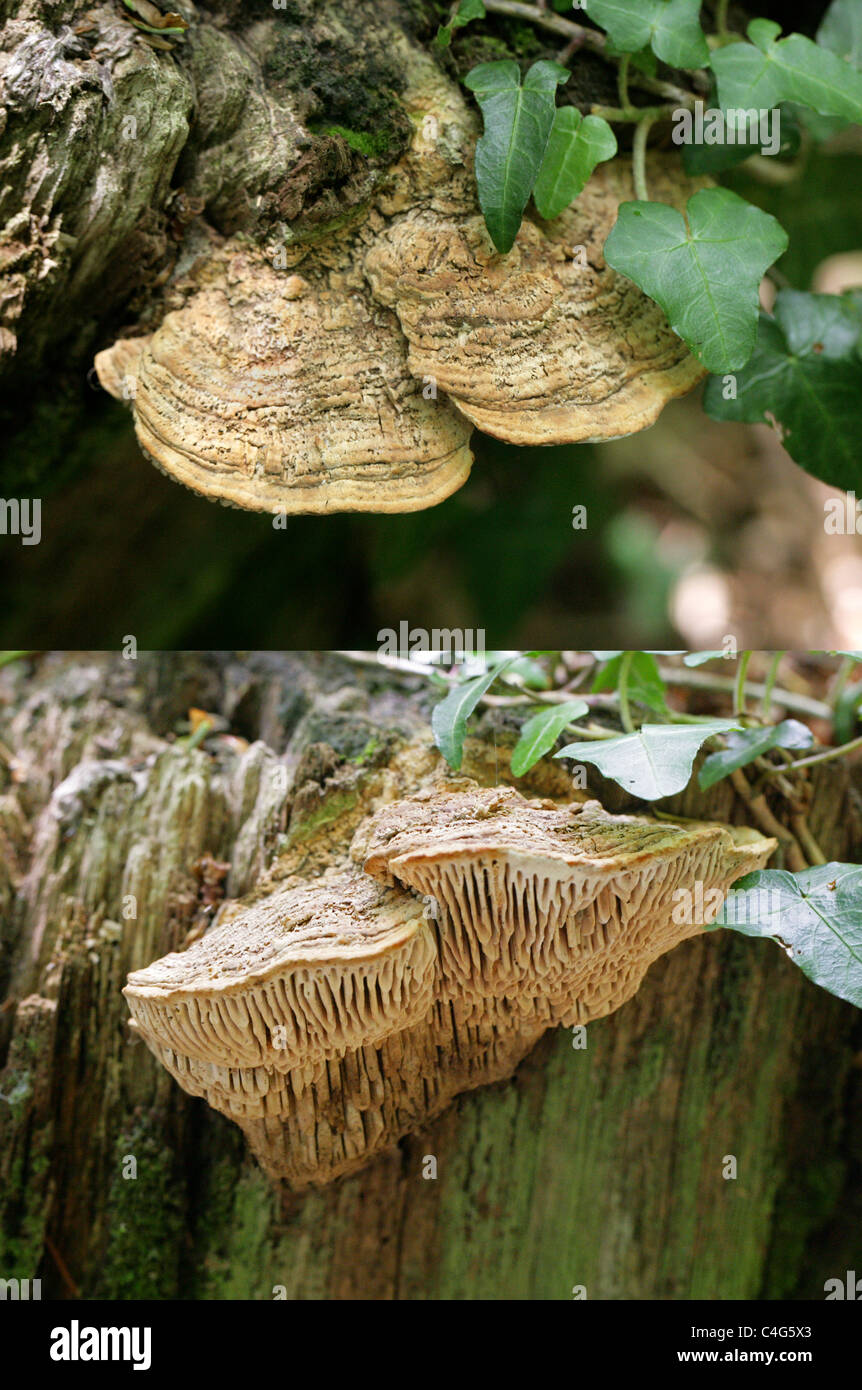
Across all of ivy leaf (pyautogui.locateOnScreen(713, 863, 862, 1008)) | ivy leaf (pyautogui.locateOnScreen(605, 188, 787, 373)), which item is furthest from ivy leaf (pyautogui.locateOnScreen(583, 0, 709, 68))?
ivy leaf (pyautogui.locateOnScreen(713, 863, 862, 1008))

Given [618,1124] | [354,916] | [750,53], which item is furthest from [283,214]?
[618,1124]

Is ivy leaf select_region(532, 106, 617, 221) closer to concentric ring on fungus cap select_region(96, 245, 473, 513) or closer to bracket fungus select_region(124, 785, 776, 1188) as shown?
concentric ring on fungus cap select_region(96, 245, 473, 513)

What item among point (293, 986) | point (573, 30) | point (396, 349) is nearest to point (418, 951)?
point (293, 986)

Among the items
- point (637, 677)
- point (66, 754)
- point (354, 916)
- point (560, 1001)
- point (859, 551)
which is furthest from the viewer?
point (859, 551)

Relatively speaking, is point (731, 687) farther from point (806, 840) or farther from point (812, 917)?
point (812, 917)

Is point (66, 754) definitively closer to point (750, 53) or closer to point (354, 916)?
point (354, 916)
